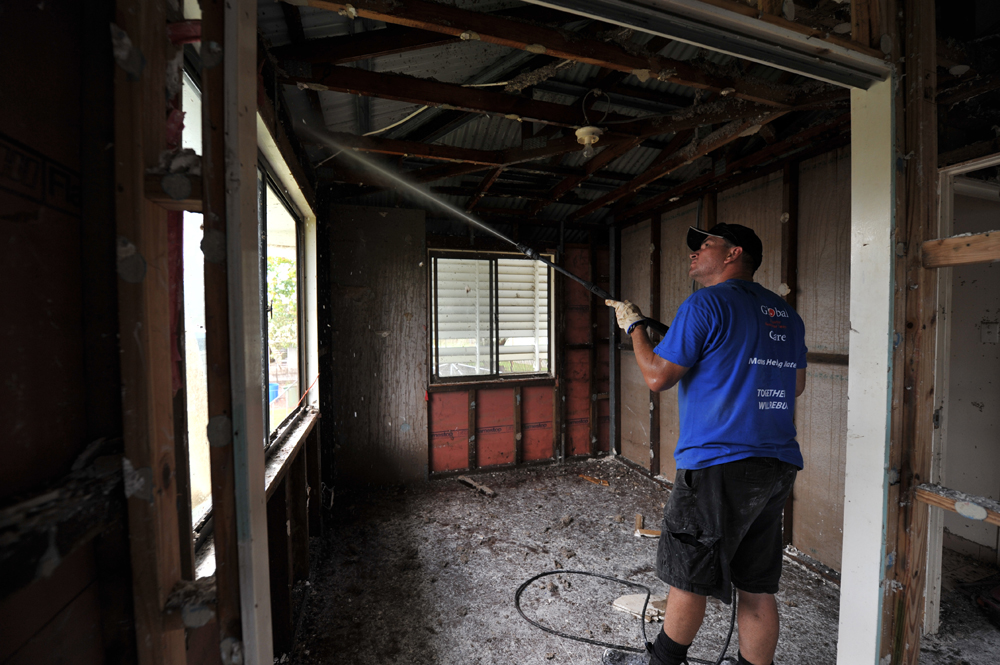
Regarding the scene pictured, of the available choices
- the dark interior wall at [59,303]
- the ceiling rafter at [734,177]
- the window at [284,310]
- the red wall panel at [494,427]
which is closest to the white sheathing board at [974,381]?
the ceiling rafter at [734,177]

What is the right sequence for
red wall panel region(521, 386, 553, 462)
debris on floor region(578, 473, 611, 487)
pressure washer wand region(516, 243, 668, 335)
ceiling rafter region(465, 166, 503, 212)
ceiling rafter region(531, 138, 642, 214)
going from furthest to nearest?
red wall panel region(521, 386, 553, 462) → debris on floor region(578, 473, 611, 487) → ceiling rafter region(465, 166, 503, 212) → ceiling rafter region(531, 138, 642, 214) → pressure washer wand region(516, 243, 668, 335)

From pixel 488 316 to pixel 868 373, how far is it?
10.5ft

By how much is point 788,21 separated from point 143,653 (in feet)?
5.56

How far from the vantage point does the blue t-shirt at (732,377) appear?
4.36 ft

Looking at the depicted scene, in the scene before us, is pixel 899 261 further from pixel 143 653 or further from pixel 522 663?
pixel 522 663

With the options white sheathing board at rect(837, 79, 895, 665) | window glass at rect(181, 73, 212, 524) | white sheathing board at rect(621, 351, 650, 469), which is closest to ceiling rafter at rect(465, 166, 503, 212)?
window glass at rect(181, 73, 212, 524)

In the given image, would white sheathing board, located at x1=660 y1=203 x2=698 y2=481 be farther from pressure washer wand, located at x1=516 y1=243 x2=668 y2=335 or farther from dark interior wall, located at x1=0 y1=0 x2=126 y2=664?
dark interior wall, located at x1=0 y1=0 x2=126 y2=664

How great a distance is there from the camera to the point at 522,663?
172 centimetres

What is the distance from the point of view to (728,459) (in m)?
1.32

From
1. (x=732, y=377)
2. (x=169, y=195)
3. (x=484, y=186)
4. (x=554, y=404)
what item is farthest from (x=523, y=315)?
(x=169, y=195)

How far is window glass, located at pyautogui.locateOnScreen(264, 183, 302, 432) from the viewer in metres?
2.22

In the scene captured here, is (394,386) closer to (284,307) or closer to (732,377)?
(284,307)

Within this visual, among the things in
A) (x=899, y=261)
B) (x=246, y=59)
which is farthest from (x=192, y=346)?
(x=899, y=261)

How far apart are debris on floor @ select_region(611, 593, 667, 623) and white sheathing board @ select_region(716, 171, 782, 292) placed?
1.96 metres
